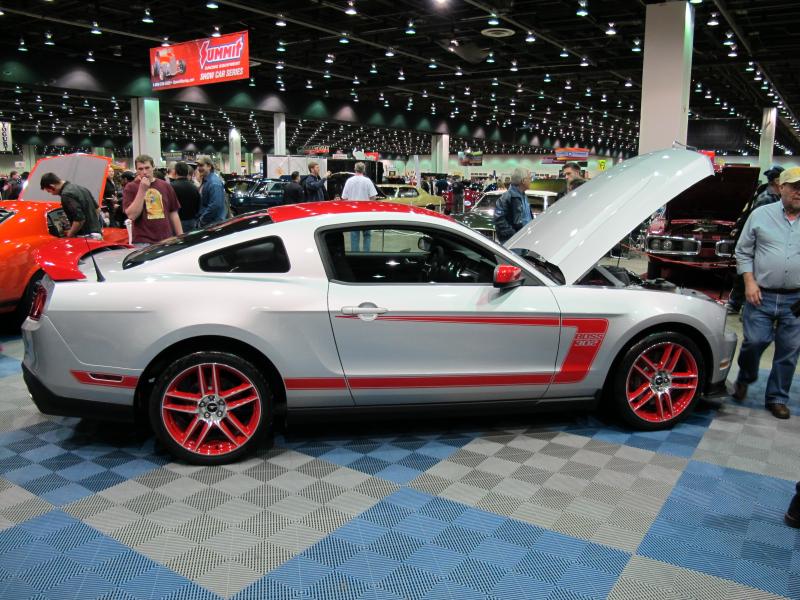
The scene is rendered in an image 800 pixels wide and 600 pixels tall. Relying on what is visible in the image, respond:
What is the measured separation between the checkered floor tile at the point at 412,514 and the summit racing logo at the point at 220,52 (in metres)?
11.7

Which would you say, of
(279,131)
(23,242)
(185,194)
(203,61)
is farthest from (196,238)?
(279,131)

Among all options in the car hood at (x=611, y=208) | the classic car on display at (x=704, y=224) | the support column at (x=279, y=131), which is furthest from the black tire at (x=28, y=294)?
the support column at (x=279, y=131)

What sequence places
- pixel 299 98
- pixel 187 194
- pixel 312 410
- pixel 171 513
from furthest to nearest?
pixel 299 98
pixel 187 194
pixel 312 410
pixel 171 513

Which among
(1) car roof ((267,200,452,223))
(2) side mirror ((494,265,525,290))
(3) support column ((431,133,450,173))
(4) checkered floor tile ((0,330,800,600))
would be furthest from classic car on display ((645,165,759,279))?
(3) support column ((431,133,450,173))

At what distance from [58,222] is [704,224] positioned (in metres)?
7.92

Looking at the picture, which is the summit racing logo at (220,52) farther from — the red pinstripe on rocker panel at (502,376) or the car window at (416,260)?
the red pinstripe on rocker panel at (502,376)

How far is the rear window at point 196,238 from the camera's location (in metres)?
3.76

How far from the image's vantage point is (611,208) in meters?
4.42

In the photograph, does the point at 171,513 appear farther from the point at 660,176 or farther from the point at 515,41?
the point at 515,41

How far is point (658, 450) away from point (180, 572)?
282cm

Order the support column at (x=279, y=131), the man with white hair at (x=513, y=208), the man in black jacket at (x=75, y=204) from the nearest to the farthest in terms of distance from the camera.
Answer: the man in black jacket at (x=75, y=204) < the man with white hair at (x=513, y=208) < the support column at (x=279, y=131)

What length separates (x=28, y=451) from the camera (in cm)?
391

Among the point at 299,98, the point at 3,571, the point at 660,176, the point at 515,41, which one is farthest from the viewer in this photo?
the point at 299,98

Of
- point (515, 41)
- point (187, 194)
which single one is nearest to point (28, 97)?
point (515, 41)
